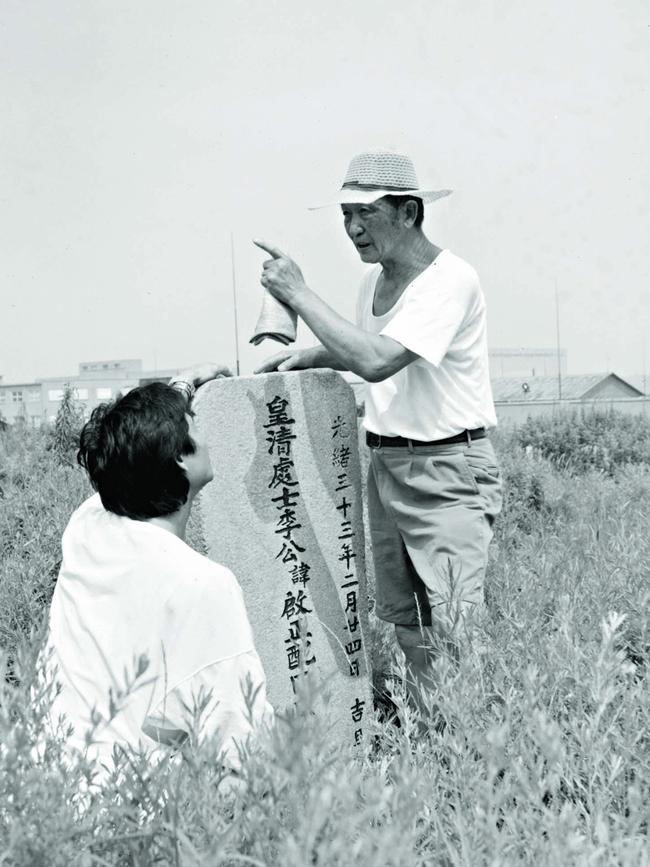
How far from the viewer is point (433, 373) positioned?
3367mm

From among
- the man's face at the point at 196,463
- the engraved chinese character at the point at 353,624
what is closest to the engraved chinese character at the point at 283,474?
the engraved chinese character at the point at 353,624

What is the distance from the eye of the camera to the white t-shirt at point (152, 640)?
2150 millimetres

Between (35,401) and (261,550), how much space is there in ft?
222

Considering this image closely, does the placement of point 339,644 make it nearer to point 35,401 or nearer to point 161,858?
point 161,858

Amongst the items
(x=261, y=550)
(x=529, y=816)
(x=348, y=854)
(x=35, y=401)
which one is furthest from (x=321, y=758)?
(x=35, y=401)

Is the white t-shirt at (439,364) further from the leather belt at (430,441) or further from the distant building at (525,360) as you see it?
the distant building at (525,360)

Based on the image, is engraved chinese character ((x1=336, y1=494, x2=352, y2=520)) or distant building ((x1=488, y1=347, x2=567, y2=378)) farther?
distant building ((x1=488, y1=347, x2=567, y2=378))

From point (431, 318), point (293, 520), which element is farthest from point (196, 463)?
point (293, 520)

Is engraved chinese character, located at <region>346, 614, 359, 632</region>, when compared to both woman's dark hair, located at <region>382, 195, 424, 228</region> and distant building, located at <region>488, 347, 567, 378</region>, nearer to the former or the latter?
woman's dark hair, located at <region>382, 195, 424, 228</region>

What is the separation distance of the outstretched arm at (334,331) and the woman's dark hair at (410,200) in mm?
454

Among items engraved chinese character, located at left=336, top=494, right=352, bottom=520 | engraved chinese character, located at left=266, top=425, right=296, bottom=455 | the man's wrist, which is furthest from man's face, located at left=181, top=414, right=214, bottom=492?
engraved chinese character, located at left=336, top=494, right=352, bottom=520

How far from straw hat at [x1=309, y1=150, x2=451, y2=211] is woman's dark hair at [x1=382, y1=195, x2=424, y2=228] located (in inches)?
1.0

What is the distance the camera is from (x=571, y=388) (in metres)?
41.5

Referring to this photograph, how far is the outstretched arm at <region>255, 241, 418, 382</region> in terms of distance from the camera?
307 cm
